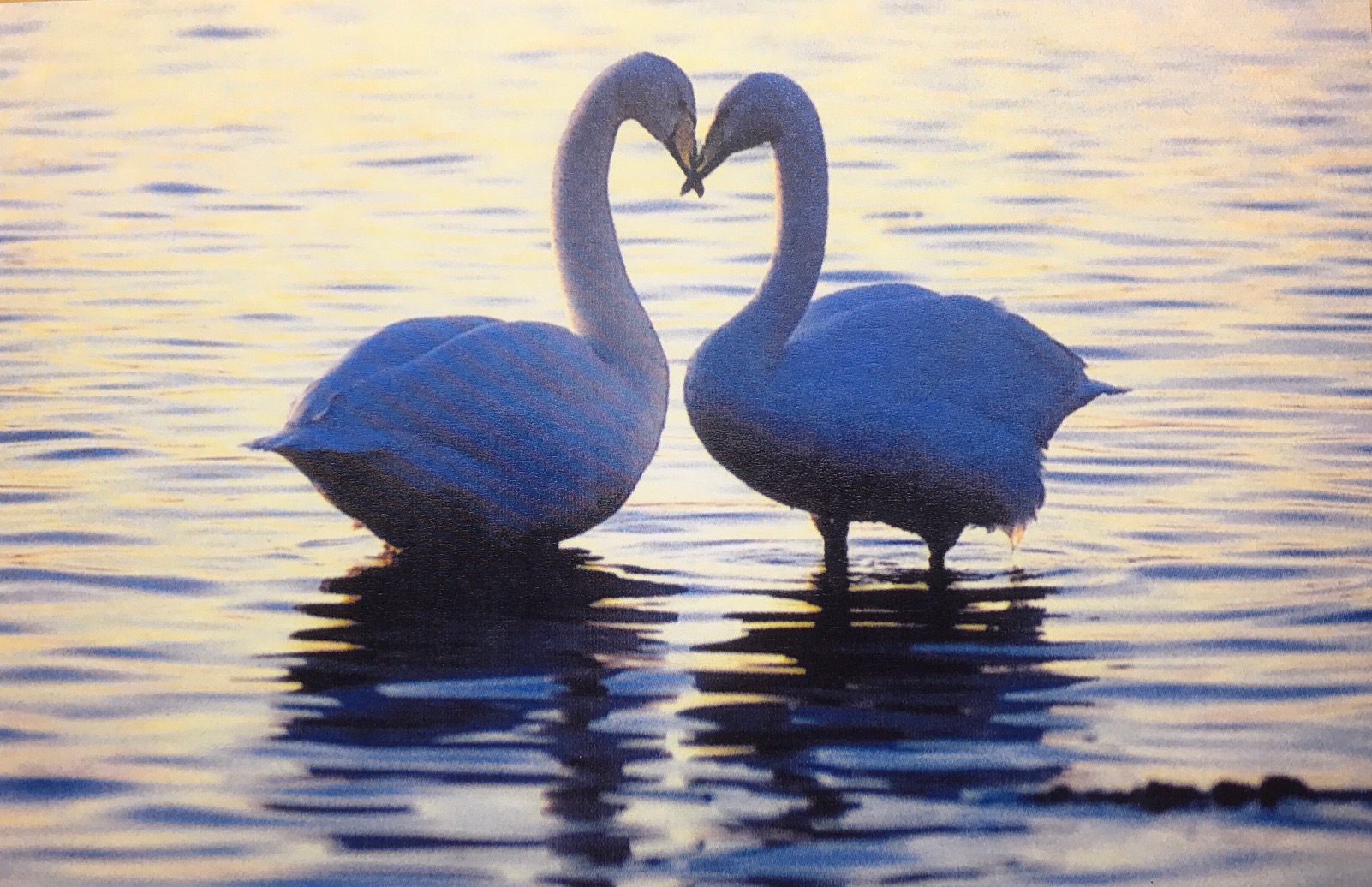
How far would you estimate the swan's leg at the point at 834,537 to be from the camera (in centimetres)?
506

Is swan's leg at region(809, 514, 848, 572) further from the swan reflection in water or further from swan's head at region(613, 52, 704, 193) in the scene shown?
swan's head at region(613, 52, 704, 193)

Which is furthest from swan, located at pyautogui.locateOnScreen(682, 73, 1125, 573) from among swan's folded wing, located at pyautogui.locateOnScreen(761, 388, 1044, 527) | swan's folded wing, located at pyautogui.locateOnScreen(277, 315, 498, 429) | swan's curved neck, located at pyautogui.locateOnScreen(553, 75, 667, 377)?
swan's folded wing, located at pyautogui.locateOnScreen(277, 315, 498, 429)

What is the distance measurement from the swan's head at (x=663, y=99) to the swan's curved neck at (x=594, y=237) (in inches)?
1.5

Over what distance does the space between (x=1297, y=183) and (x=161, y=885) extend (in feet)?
10.5

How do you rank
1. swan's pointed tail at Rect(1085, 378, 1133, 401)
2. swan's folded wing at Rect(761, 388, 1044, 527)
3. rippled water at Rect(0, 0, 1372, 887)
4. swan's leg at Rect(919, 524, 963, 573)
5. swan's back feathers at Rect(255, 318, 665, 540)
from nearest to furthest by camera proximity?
rippled water at Rect(0, 0, 1372, 887)
swan's back feathers at Rect(255, 318, 665, 540)
swan's folded wing at Rect(761, 388, 1044, 527)
swan's leg at Rect(919, 524, 963, 573)
swan's pointed tail at Rect(1085, 378, 1133, 401)

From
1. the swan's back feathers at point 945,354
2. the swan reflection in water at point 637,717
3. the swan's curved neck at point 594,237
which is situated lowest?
the swan reflection in water at point 637,717

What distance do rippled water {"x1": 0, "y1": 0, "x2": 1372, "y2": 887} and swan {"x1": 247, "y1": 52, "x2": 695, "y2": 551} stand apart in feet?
0.57

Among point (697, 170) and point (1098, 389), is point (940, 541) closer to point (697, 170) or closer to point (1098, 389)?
point (1098, 389)

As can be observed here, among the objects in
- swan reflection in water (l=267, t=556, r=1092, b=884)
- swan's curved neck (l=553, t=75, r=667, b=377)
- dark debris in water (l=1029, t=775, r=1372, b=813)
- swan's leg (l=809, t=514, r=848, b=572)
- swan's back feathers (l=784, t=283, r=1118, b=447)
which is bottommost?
dark debris in water (l=1029, t=775, r=1372, b=813)

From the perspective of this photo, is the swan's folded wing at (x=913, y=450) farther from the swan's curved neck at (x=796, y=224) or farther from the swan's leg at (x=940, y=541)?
the swan's curved neck at (x=796, y=224)

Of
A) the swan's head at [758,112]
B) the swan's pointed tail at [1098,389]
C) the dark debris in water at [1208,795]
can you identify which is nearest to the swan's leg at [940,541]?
the swan's pointed tail at [1098,389]

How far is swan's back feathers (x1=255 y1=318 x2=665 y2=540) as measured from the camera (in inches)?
180

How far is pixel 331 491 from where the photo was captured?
15.5 feet

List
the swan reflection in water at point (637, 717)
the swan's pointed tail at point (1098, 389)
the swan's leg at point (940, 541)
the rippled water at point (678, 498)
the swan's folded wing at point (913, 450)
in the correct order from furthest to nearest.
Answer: the swan's pointed tail at point (1098, 389)
the swan's leg at point (940, 541)
the swan's folded wing at point (913, 450)
the rippled water at point (678, 498)
the swan reflection in water at point (637, 717)
